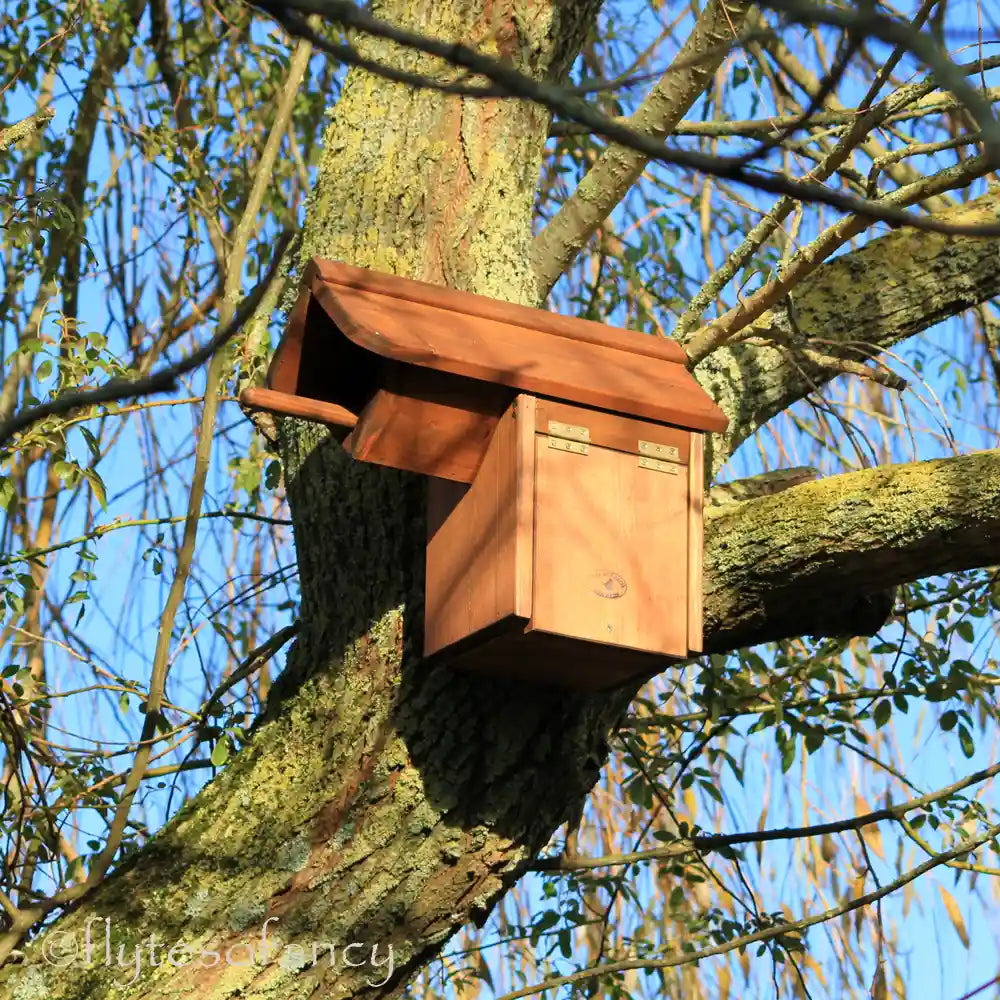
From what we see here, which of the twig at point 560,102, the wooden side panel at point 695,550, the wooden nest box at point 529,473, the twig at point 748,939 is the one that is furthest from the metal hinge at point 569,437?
the twig at point 560,102

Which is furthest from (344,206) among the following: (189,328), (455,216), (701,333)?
(189,328)

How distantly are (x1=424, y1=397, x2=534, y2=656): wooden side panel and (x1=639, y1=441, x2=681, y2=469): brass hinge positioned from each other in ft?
0.54

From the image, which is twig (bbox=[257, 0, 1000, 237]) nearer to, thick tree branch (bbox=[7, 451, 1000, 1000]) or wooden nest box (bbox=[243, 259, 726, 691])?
wooden nest box (bbox=[243, 259, 726, 691])

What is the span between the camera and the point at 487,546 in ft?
6.23

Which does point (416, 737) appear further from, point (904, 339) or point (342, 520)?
point (904, 339)

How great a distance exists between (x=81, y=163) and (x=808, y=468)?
2.46 m

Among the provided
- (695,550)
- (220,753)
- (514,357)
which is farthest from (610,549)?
(220,753)

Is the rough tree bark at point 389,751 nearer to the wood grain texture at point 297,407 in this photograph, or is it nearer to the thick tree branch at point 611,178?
the wood grain texture at point 297,407

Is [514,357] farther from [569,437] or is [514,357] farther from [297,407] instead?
[297,407]

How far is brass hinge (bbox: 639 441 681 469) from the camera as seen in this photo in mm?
1984

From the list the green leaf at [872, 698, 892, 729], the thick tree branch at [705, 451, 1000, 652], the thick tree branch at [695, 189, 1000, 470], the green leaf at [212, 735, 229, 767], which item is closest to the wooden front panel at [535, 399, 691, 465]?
the thick tree branch at [705, 451, 1000, 652]

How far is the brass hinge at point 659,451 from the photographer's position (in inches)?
78.1

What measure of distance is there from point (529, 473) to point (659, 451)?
203mm

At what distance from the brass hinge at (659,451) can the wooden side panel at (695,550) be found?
1.0 inches
